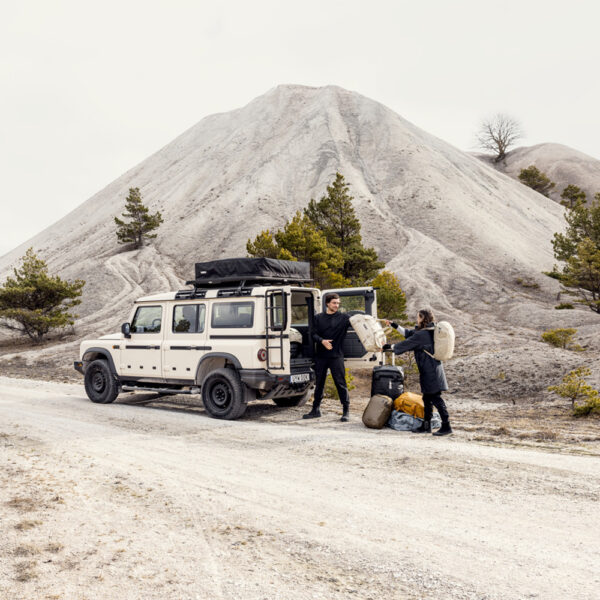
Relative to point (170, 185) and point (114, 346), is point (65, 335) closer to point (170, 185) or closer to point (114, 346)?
point (114, 346)

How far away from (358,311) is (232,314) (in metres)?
2.51

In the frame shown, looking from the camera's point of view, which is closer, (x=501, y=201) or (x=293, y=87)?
(x=501, y=201)

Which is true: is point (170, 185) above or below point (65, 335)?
above

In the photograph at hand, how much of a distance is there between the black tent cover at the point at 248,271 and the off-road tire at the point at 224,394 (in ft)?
5.98

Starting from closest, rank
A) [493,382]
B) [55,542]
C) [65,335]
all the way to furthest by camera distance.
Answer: [55,542]
[493,382]
[65,335]

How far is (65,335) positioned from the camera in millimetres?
36531

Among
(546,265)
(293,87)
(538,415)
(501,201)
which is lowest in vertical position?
(538,415)

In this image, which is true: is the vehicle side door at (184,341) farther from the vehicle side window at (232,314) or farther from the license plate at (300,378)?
the license plate at (300,378)

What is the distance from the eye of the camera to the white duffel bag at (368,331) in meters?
9.20

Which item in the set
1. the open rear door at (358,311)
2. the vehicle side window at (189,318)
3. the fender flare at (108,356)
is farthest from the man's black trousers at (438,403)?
the fender flare at (108,356)

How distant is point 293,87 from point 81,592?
104m

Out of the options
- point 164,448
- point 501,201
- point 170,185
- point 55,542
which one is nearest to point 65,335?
point 164,448

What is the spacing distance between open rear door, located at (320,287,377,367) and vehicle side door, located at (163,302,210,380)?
99.8 inches

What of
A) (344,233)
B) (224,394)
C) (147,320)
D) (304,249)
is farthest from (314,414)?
(344,233)
